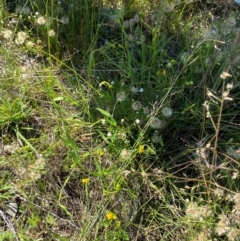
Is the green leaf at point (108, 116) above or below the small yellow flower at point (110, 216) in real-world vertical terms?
above

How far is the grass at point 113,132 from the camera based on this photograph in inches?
64.3

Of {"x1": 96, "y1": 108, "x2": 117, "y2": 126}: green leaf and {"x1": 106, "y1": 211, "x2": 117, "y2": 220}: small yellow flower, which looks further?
{"x1": 96, "y1": 108, "x2": 117, "y2": 126}: green leaf

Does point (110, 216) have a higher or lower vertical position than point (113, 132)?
lower

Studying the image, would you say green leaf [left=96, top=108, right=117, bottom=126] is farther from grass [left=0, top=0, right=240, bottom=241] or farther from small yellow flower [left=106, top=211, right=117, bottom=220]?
small yellow flower [left=106, top=211, right=117, bottom=220]

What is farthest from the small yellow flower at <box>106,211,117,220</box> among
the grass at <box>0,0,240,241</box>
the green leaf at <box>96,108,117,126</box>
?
the green leaf at <box>96,108,117,126</box>

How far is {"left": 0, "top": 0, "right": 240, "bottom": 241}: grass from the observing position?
5.36ft

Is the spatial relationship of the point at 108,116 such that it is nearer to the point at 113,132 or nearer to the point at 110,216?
the point at 113,132

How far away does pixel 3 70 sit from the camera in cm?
197

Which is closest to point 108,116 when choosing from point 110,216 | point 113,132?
point 113,132

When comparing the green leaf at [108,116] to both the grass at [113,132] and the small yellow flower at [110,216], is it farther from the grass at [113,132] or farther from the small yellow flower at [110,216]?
the small yellow flower at [110,216]

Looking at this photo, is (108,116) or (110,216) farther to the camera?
(108,116)

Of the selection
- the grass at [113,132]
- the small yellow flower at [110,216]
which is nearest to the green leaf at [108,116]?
the grass at [113,132]

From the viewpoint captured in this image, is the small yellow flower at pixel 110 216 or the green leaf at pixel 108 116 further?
the green leaf at pixel 108 116

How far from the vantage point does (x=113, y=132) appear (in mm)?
1735
